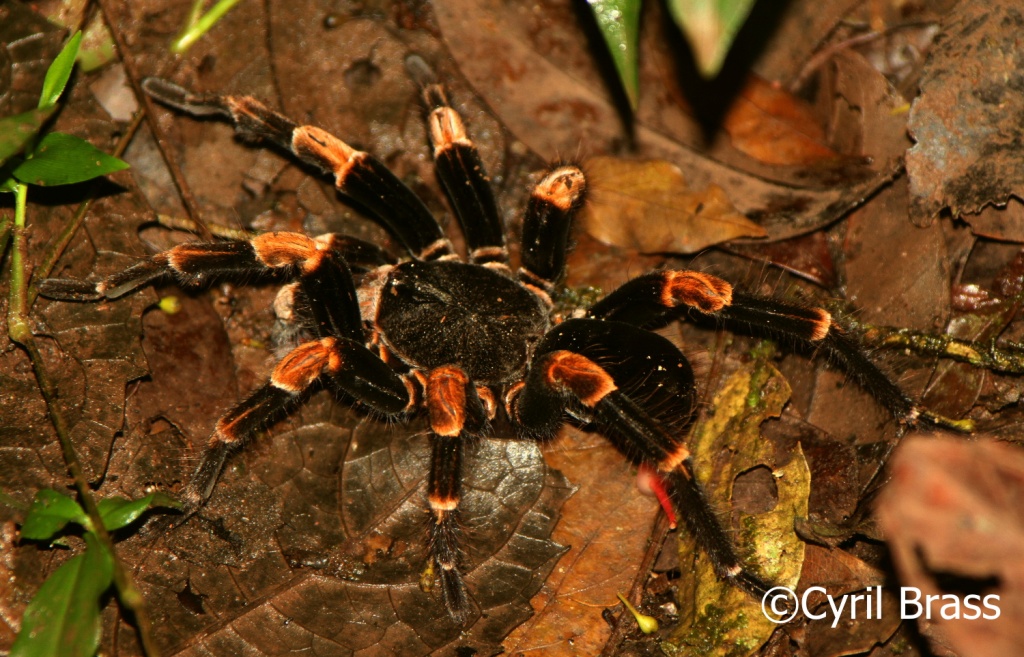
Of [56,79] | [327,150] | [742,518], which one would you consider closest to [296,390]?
[327,150]

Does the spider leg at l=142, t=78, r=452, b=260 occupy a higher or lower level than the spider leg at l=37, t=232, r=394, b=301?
higher

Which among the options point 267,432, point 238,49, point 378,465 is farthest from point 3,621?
point 238,49

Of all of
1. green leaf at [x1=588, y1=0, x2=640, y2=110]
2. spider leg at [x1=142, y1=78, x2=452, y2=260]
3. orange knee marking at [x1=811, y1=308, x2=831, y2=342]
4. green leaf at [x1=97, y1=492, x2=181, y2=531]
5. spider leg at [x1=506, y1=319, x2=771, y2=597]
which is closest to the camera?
green leaf at [x1=588, y1=0, x2=640, y2=110]

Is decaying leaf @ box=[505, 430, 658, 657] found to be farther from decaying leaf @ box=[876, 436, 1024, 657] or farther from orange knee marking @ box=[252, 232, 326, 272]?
decaying leaf @ box=[876, 436, 1024, 657]

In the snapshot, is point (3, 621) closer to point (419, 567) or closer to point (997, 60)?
point (419, 567)

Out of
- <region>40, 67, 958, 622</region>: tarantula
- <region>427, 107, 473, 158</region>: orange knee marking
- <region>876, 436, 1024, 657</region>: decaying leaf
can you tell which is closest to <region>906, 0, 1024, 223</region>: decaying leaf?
<region>40, 67, 958, 622</region>: tarantula

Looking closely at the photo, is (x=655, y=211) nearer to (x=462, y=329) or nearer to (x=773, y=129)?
(x=773, y=129)
